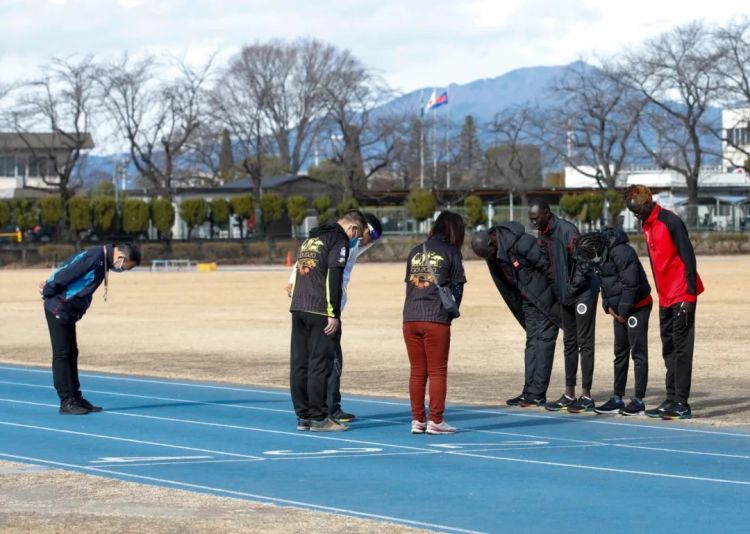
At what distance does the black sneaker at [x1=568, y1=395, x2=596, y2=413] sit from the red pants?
199 centimetres

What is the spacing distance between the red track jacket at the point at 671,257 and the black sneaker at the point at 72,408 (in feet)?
18.1

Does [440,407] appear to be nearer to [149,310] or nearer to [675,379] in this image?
[675,379]

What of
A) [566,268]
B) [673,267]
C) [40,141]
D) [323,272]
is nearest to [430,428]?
[323,272]

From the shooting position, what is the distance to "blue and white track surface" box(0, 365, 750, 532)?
8.55 metres

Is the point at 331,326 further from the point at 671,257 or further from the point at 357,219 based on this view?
the point at 671,257

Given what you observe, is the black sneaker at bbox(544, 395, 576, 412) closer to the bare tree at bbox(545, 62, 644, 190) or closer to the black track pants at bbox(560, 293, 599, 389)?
the black track pants at bbox(560, 293, 599, 389)

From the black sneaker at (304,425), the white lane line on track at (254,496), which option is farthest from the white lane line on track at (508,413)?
the white lane line on track at (254,496)

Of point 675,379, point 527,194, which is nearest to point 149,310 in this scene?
point 675,379

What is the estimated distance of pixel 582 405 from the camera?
44.2ft

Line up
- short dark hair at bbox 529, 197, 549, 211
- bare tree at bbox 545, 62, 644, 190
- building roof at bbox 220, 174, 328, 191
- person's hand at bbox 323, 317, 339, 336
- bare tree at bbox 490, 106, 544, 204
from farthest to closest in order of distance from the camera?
bare tree at bbox 490, 106, 544, 204
building roof at bbox 220, 174, 328, 191
bare tree at bbox 545, 62, 644, 190
short dark hair at bbox 529, 197, 549, 211
person's hand at bbox 323, 317, 339, 336

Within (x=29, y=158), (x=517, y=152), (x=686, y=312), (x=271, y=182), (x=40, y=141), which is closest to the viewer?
(x=686, y=312)

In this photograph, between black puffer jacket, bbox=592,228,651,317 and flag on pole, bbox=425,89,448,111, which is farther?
flag on pole, bbox=425,89,448,111

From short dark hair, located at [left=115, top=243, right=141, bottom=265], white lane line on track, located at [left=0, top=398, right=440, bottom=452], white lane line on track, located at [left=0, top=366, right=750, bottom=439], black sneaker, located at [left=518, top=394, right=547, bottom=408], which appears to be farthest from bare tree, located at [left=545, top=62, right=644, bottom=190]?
short dark hair, located at [left=115, top=243, right=141, bottom=265]

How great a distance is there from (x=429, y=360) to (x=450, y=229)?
3.55 ft
